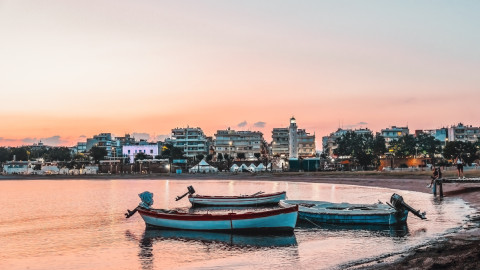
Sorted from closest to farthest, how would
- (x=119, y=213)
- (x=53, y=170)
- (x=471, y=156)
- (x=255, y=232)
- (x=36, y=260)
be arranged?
1. (x=36, y=260)
2. (x=255, y=232)
3. (x=119, y=213)
4. (x=471, y=156)
5. (x=53, y=170)

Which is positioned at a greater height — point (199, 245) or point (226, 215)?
point (226, 215)

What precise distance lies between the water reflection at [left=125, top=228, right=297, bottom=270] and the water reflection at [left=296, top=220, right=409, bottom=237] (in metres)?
3.01

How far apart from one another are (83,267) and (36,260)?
3.49 metres

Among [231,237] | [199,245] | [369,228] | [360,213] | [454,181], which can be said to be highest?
[454,181]

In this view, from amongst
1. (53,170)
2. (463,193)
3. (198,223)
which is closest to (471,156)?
(463,193)

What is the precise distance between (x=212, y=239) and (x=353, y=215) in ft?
31.1

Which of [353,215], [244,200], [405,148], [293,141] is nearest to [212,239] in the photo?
[353,215]

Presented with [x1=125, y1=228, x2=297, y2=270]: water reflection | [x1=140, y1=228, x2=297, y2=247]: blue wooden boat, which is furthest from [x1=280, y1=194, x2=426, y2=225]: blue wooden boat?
[x1=125, y1=228, x2=297, y2=270]: water reflection

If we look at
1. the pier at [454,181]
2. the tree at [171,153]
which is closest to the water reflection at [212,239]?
the pier at [454,181]

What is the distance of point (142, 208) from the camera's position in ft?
108

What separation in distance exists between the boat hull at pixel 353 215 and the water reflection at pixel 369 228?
0.79ft

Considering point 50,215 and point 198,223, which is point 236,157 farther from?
point 198,223

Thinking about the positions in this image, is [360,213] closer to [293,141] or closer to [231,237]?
[231,237]

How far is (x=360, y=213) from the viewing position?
2933 cm
